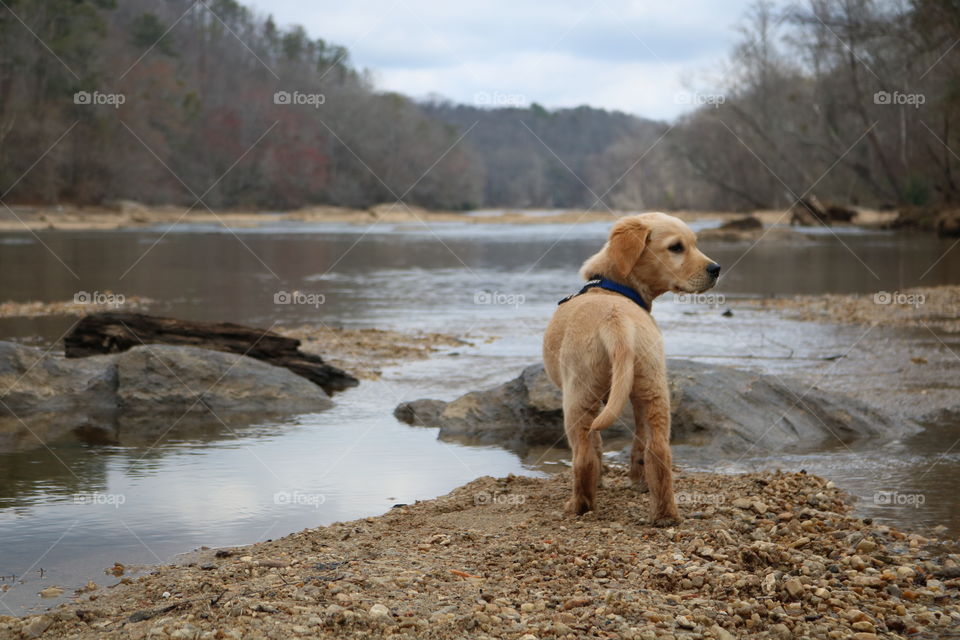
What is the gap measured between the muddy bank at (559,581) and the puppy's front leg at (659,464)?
0.12 meters

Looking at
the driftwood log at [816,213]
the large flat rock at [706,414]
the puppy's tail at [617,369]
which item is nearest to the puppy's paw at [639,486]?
the puppy's tail at [617,369]

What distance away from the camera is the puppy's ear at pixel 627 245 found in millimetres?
A: 6859

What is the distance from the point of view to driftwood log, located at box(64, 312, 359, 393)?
1244 cm

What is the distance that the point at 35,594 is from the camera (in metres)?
5.33

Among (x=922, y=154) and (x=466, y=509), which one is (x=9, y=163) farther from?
(x=466, y=509)

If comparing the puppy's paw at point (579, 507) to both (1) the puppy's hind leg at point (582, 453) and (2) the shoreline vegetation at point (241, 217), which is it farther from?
(2) the shoreline vegetation at point (241, 217)

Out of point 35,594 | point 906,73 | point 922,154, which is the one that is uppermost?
point 906,73

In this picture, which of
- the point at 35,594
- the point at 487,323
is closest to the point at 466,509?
the point at 35,594

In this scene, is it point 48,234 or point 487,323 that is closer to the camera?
point 487,323

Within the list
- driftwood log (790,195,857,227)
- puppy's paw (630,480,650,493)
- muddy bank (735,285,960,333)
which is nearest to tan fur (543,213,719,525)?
puppy's paw (630,480,650,493)

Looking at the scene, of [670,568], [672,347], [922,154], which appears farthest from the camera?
[922,154]

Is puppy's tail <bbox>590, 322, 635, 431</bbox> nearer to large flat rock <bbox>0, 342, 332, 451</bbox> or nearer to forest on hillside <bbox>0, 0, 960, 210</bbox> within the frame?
large flat rock <bbox>0, 342, 332, 451</bbox>

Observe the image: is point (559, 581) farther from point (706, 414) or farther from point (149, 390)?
point (149, 390)

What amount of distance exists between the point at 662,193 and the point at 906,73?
245 feet
